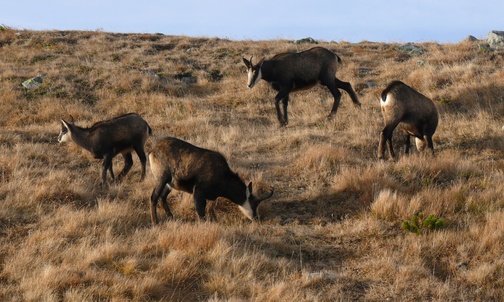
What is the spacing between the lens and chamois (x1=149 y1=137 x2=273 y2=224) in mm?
9445

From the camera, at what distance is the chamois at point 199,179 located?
9.45m

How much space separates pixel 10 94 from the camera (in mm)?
19250

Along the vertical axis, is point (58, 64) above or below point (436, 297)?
above

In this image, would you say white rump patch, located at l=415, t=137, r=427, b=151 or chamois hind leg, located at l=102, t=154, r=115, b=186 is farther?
white rump patch, located at l=415, t=137, r=427, b=151

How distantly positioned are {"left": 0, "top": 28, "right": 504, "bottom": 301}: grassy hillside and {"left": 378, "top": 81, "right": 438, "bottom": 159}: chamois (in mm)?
575

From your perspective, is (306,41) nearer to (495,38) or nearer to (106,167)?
(495,38)

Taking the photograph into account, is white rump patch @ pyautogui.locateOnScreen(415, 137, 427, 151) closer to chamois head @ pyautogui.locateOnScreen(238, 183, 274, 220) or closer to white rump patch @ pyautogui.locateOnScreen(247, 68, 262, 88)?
white rump patch @ pyautogui.locateOnScreen(247, 68, 262, 88)

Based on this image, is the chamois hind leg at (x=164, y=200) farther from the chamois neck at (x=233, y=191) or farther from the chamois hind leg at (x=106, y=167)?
the chamois hind leg at (x=106, y=167)

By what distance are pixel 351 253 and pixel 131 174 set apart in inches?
225

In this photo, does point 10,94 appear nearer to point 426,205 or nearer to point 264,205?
point 264,205

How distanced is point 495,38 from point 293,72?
543 inches

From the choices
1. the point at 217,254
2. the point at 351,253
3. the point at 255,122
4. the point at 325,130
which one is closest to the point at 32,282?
the point at 217,254

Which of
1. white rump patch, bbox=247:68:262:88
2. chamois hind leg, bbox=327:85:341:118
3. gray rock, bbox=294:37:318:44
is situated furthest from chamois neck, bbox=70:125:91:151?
gray rock, bbox=294:37:318:44

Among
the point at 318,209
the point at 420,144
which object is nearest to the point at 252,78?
the point at 420,144
